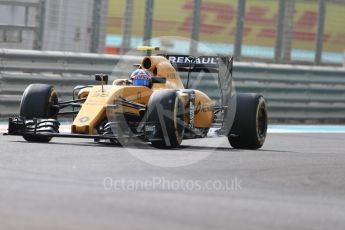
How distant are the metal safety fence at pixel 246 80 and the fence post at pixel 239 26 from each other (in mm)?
252

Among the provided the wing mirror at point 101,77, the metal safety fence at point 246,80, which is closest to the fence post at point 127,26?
the metal safety fence at point 246,80

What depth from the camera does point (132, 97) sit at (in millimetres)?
11945

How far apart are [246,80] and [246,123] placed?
23.5 ft

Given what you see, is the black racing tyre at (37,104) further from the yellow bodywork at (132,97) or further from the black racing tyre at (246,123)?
the black racing tyre at (246,123)

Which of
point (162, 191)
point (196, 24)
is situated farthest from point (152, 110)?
point (196, 24)

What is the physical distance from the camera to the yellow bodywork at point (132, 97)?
11.3m

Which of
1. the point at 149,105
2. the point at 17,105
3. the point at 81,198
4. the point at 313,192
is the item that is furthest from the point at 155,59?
the point at 81,198

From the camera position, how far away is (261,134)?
42.0 ft

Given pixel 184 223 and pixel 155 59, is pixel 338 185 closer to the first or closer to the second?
pixel 184 223

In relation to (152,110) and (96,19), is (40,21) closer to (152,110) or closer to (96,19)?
(96,19)

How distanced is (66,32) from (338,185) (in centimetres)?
876

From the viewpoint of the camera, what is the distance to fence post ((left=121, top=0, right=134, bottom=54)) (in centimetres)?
1709

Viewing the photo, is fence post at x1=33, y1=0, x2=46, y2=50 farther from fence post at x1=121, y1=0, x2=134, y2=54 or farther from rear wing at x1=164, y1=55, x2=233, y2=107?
rear wing at x1=164, y1=55, x2=233, y2=107

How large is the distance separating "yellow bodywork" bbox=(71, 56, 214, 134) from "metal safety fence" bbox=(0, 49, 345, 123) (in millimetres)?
4036
